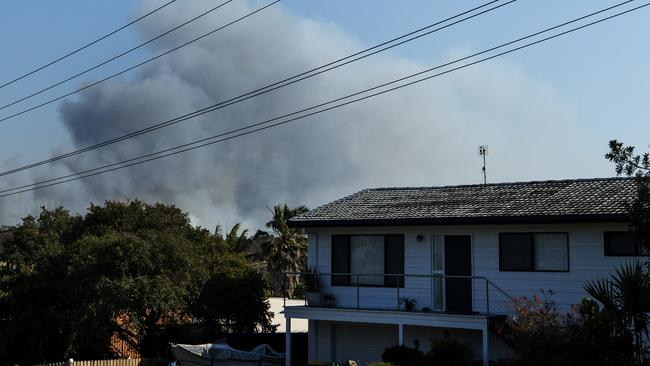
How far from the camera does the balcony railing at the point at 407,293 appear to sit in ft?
78.4

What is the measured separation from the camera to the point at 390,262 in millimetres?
26047

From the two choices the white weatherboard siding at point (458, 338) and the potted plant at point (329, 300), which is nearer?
the white weatherboard siding at point (458, 338)

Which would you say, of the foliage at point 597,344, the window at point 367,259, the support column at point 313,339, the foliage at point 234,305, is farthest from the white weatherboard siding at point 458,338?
the foliage at point 597,344

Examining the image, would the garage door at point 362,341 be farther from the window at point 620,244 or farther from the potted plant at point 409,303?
the window at point 620,244

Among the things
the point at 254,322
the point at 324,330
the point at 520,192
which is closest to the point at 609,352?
the point at 520,192

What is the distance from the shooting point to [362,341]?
2686 cm

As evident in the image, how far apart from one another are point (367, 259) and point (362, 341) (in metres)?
2.76

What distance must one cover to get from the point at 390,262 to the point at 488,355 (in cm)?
471

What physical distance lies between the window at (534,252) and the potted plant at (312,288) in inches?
243

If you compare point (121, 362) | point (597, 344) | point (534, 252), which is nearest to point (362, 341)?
point (534, 252)

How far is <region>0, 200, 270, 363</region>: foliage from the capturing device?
28391 mm

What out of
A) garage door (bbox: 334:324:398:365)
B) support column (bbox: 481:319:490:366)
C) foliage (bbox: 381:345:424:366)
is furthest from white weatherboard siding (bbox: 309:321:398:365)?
support column (bbox: 481:319:490:366)

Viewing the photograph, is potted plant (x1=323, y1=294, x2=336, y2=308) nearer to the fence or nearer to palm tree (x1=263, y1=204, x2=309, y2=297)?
the fence

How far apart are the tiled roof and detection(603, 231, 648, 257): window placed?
0.83 metres
